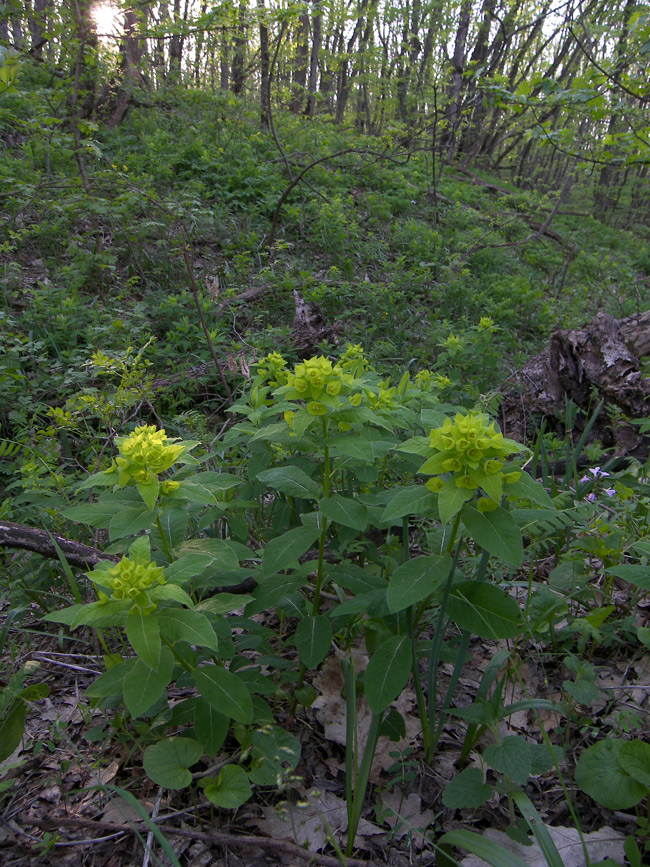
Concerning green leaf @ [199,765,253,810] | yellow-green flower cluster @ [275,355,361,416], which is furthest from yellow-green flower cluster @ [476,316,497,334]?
green leaf @ [199,765,253,810]

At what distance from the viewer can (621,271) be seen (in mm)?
8859

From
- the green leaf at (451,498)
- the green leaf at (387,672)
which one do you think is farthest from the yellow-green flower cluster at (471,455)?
the green leaf at (387,672)

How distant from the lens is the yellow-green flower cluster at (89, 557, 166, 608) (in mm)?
1219

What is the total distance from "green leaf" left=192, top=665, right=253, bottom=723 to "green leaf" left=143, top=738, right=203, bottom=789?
21 cm

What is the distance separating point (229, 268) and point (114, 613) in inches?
225

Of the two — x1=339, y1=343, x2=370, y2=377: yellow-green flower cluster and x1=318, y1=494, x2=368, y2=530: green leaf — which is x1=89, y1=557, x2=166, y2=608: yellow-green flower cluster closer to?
x1=318, y1=494, x2=368, y2=530: green leaf

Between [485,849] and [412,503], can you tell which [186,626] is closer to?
[412,503]

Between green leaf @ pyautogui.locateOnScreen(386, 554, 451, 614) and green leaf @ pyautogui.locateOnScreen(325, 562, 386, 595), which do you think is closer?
green leaf @ pyautogui.locateOnScreen(386, 554, 451, 614)

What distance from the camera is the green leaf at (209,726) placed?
4.63 feet

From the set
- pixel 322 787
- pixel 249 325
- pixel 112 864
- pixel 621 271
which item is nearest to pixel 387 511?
pixel 322 787

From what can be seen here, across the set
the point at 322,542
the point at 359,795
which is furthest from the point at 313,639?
the point at 359,795

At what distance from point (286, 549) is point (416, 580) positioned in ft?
1.32

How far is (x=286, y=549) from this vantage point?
1526mm

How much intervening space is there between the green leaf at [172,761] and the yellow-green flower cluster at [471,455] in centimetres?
103
